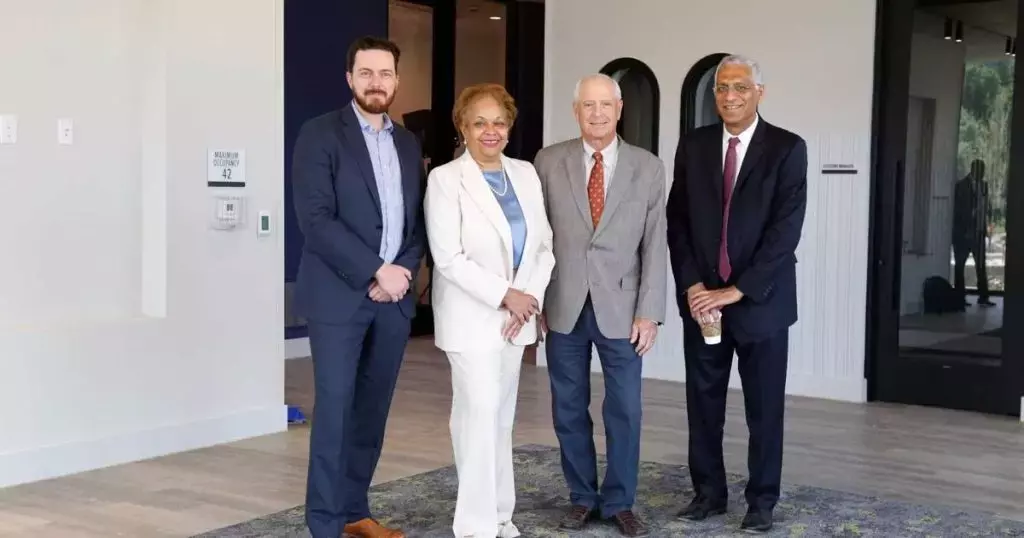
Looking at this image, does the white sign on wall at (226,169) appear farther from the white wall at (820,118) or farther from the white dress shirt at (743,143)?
the white wall at (820,118)

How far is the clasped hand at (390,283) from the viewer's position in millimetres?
3727

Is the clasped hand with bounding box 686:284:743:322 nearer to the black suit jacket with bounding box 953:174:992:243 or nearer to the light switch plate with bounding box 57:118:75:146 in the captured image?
the light switch plate with bounding box 57:118:75:146

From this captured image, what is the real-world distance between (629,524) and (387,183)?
1.47m

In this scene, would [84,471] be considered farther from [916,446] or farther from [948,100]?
[948,100]

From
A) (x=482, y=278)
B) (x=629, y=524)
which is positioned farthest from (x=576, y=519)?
(x=482, y=278)

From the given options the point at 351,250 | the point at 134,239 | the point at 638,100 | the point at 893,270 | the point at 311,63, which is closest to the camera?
the point at 351,250

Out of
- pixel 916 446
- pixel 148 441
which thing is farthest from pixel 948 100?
pixel 148 441

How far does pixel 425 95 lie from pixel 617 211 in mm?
6587

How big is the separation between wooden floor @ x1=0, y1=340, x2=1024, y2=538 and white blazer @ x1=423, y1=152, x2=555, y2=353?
124 centimetres

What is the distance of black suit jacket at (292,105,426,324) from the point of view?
371cm

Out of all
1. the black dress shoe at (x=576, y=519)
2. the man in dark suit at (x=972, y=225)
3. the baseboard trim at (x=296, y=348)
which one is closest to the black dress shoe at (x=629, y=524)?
the black dress shoe at (x=576, y=519)

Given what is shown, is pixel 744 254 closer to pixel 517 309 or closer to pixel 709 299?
pixel 709 299

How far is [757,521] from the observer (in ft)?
13.7

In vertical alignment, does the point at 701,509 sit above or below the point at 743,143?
below
